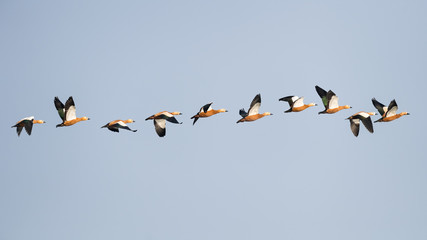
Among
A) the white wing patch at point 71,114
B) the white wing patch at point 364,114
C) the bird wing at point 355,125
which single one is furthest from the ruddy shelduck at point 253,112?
the white wing patch at point 71,114

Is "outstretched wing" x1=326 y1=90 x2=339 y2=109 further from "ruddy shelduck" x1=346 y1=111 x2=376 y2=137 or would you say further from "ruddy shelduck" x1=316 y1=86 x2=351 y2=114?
"ruddy shelduck" x1=346 y1=111 x2=376 y2=137

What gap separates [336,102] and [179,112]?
575 inches

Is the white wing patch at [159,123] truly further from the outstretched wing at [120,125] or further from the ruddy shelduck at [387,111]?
the ruddy shelduck at [387,111]

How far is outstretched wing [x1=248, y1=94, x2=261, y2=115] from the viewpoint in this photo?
278 ft

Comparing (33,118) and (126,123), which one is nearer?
(33,118)

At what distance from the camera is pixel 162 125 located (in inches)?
3428

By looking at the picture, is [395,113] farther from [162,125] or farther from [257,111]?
[162,125]

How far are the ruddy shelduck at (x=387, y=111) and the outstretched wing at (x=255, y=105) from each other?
10.2 m

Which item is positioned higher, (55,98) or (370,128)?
(55,98)

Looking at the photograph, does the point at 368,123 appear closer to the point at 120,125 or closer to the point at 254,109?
the point at 254,109

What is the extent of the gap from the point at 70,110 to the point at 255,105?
15.8m

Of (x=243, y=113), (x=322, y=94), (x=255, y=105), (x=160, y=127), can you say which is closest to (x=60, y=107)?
(x=160, y=127)

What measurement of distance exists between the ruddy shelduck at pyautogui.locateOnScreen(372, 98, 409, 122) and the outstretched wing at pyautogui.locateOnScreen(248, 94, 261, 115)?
401 inches

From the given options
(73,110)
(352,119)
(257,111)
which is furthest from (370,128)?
(73,110)
